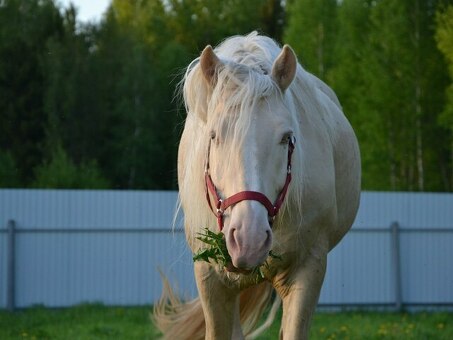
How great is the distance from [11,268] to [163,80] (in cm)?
2781

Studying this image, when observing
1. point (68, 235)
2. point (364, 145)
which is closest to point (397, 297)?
point (68, 235)

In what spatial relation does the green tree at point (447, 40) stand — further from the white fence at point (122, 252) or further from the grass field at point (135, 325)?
the grass field at point (135, 325)

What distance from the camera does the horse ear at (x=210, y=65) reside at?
438 cm

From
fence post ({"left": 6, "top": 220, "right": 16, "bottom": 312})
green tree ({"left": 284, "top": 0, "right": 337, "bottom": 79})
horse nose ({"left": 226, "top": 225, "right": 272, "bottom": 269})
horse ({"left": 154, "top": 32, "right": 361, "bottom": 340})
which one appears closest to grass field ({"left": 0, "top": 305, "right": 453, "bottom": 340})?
fence post ({"left": 6, "top": 220, "right": 16, "bottom": 312})

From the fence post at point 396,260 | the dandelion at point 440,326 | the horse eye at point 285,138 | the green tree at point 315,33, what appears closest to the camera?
the horse eye at point 285,138

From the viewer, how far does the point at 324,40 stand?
108 feet

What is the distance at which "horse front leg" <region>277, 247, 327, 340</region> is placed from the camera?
4.86 meters

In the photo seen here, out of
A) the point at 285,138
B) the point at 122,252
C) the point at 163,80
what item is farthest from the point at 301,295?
the point at 163,80

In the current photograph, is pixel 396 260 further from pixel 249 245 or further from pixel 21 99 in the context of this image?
pixel 21 99

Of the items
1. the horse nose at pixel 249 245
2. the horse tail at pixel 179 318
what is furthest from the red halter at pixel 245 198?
the horse tail at pixel 179 318

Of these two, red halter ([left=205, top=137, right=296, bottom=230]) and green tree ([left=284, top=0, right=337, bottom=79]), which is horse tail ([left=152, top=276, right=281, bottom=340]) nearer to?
red halter ([left=205, top=137, right=296, bottom=230])

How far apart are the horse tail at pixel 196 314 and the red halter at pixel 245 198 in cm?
188

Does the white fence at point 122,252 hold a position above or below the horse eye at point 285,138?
below

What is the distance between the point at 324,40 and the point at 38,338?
2520cm
